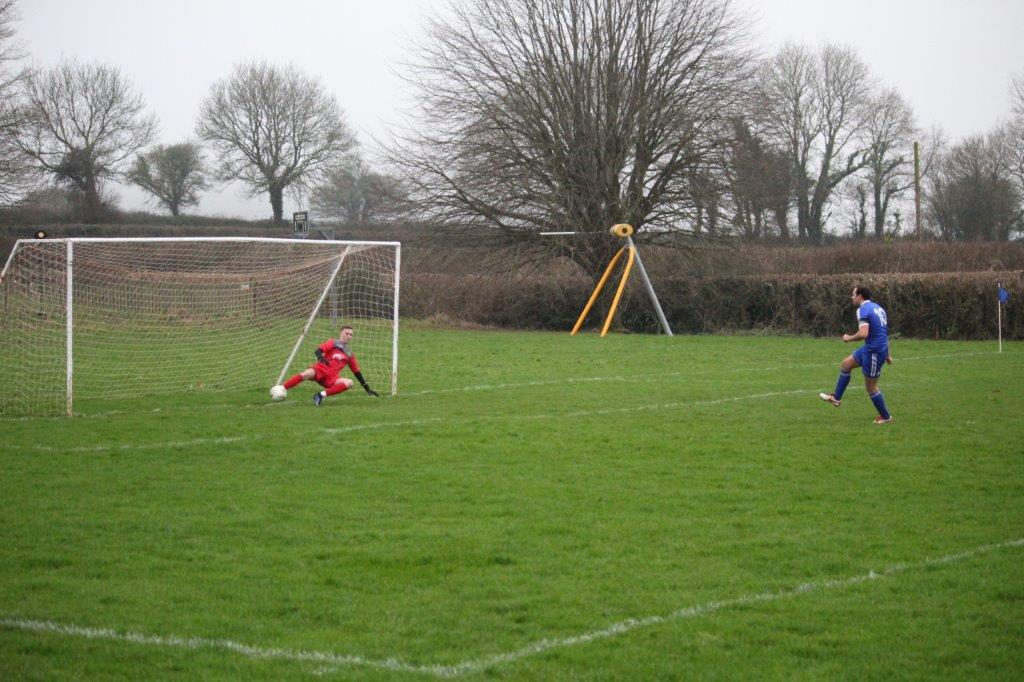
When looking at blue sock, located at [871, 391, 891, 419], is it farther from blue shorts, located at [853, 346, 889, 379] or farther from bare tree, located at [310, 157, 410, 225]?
bare tree, located at [310, 157, 410, 225]

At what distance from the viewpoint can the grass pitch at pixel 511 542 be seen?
17.3 ft

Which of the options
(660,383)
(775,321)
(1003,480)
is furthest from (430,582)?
(775,321)

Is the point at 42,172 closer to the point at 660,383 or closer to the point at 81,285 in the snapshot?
the point at 81,285

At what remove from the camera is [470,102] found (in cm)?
3653

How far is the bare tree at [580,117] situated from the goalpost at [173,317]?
13513 mm

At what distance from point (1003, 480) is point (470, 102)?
29319mm

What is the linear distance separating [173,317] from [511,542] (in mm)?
15173

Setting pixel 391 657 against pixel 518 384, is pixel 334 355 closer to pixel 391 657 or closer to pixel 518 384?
pixel 518 384

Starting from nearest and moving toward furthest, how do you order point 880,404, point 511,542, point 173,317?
point 511,542, point 880,404, point 173,317

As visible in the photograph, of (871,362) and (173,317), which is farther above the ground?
(173,317)

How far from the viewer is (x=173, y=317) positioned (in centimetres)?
2084

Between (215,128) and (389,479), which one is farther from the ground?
(215,128)

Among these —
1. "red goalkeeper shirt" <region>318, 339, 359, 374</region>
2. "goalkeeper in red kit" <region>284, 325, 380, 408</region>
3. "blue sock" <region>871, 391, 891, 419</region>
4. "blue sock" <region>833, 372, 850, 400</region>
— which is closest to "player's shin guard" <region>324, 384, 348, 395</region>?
"goalkeeper in red kit" <region>284, 325, 380, 408</region>

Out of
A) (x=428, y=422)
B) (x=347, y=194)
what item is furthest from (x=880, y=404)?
(x=347, y=194)
